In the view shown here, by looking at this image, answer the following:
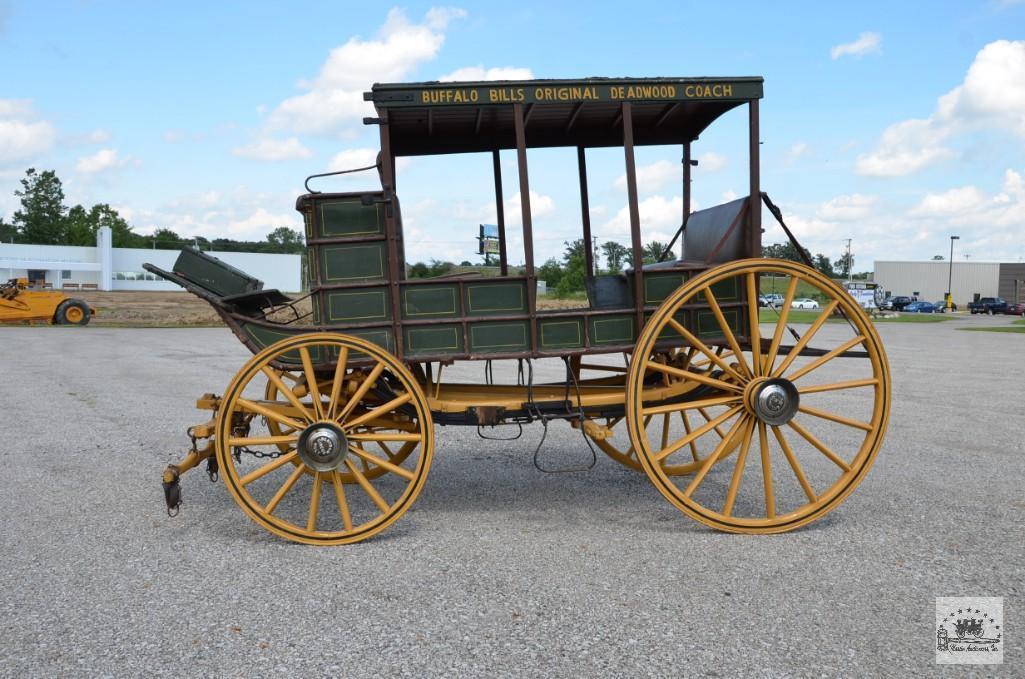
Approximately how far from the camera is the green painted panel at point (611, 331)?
502 centimetres

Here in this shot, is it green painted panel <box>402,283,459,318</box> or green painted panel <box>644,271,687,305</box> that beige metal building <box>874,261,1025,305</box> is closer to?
green painted panel <box>644,271,687,305</box>

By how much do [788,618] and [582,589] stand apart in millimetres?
956

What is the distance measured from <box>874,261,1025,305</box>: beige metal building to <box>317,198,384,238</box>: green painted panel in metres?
81.0

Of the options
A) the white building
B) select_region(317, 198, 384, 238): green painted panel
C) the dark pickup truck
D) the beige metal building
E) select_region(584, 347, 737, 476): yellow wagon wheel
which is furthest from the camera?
the beige metal building

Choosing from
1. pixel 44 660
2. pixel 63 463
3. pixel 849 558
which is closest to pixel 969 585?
pixel 849 558

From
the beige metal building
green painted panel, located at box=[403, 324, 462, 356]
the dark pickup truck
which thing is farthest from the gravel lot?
the beige metal building

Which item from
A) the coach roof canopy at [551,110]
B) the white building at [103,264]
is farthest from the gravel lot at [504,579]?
the white building at [103,264]

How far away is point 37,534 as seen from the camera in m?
5.07


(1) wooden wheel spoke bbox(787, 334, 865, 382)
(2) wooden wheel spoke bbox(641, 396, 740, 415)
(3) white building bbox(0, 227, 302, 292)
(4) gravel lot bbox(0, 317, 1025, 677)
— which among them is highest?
(3) white building bbox(0, 227, 302, 292)

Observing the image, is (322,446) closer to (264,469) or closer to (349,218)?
(264,469)

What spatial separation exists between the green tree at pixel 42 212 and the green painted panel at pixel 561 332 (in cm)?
8418

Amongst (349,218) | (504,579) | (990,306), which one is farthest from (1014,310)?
(504,579)

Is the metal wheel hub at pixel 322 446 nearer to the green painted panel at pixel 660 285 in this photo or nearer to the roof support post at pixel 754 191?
the green painted panel at pixel 660 285

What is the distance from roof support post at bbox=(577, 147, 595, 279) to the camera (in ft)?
20.3
